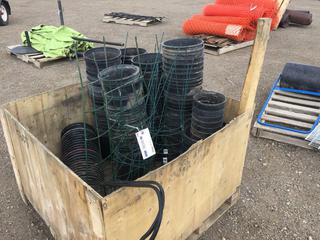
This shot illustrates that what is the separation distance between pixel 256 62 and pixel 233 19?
550cm

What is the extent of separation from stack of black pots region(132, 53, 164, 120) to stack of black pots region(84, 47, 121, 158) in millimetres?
241

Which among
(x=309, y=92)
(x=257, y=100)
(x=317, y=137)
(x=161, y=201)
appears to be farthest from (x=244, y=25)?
(x=161, y=201)

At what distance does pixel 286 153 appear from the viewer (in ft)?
12.3

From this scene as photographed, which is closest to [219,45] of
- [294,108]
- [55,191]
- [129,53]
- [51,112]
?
[294,108]

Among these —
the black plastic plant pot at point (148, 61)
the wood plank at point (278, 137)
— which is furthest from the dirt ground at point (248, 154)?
the black plastic plant pot at point (148, 61)

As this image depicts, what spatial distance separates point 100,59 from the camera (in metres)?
2.87

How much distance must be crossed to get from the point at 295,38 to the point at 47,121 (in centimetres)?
822

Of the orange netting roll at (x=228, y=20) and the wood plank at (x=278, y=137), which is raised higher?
the orange netting roll at (x=228, y=20)

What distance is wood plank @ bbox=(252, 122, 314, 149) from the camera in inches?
149

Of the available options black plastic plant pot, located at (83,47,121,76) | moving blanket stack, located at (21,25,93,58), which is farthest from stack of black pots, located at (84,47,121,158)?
moving blanket stack, located at (21,25,93,58)

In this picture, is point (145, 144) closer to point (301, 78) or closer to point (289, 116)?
point (289, 116)

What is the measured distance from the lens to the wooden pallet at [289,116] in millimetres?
3886

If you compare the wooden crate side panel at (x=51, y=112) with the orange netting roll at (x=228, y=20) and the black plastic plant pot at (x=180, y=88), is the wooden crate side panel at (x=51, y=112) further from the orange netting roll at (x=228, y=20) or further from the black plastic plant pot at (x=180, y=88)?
the orange netting roll at (x=228, y=20)

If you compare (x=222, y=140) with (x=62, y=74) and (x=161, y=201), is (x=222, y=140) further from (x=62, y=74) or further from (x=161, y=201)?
(x=62, y=74)
